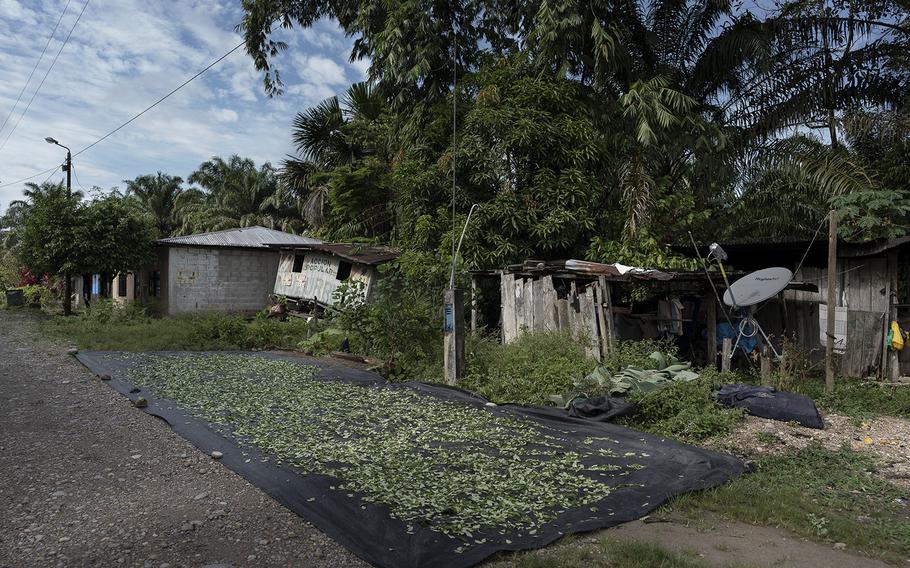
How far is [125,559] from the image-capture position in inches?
137

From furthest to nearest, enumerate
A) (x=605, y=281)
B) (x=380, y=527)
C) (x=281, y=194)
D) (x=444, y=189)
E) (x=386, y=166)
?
(x=281, y=194)
(x=386, y=166)
(x=444, y=189)
(x=605, y=281)
(x=380, y=527)

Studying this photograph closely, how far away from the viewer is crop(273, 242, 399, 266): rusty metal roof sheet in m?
15.8

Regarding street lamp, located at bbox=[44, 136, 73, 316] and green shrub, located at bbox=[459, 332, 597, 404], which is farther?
street lamp, located at bbox=[44, 136, 73, 316]

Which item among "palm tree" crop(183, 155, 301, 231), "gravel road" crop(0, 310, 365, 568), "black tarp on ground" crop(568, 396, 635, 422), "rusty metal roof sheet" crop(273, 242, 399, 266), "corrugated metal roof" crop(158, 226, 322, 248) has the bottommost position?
"gravel road" crop(0, 310, 365, 568)

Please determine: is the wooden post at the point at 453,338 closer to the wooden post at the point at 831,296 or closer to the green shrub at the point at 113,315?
the wooden post at the point at 831,296

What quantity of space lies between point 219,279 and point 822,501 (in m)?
18.6

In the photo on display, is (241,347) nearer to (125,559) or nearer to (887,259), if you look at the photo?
(125,559)

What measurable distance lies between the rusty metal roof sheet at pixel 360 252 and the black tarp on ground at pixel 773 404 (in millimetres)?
10263

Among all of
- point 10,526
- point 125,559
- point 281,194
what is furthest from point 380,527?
point 281,194

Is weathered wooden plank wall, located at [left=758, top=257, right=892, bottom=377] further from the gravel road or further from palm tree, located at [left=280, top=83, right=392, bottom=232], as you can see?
palm tree, located at [left=280, top=83, right=392, bottom=232]

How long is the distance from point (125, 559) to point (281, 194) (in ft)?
99.9

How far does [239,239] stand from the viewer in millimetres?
20703

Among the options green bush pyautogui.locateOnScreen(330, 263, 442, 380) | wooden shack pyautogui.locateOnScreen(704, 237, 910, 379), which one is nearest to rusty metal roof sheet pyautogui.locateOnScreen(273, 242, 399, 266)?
green bush pyautogui.locateOnScreen(330, 263, 442, 380)

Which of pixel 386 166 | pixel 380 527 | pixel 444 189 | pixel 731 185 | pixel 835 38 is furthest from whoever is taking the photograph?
pixel 386 166
